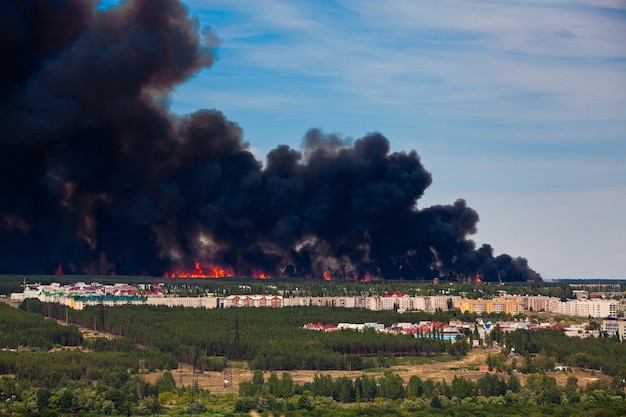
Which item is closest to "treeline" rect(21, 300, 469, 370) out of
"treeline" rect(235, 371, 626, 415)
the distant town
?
the distant town

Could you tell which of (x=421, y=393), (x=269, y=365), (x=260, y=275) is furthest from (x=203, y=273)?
(x=421, y=393)

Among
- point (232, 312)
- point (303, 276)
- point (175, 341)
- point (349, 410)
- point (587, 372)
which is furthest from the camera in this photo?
point (303, 276)

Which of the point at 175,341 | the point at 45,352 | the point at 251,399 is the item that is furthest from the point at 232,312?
the point at 251,399

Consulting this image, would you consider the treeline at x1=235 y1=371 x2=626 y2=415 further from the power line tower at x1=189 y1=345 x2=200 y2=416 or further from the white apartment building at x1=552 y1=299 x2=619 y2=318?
the white apartment building at x1=552 y1=299 x2=619 y2=318

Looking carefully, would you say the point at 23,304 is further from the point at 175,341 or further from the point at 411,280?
the point at 411,280

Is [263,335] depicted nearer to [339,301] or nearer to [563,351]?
[563,351]

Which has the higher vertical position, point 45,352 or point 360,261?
point 360,261

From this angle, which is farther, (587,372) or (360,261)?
(360,261)

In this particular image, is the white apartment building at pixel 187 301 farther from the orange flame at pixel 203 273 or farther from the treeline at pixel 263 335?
the orange flame at pixel 203 273
